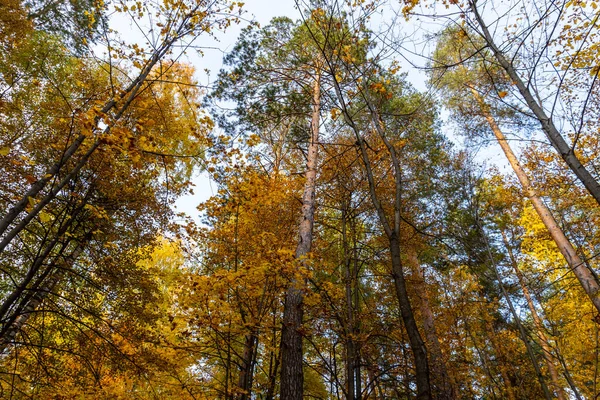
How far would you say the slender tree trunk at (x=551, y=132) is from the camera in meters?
3.36

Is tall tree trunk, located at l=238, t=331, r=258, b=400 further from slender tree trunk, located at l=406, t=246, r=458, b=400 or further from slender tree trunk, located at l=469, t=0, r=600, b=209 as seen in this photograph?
slender tree trunk, located at l=469, t=0, r=600, b=209

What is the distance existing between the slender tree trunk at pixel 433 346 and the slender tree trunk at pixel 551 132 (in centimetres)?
361

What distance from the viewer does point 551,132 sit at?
12.4ft

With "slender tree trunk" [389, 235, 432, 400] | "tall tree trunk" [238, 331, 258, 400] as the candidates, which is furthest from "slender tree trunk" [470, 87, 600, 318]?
"tall tree trunk" [238, 331, 258, 400]

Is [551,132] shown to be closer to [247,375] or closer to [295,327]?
[295,327]

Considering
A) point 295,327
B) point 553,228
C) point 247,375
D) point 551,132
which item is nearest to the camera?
point 551,132

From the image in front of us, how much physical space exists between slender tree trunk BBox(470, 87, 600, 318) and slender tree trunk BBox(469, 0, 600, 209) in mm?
505

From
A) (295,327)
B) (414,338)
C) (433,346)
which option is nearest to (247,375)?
(295,327)

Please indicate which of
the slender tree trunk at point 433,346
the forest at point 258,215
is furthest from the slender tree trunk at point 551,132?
the slender tree trunk at point 433,346

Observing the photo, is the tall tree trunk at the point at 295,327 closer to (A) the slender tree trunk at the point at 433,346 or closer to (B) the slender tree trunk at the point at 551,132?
(B) the slender tree trunk at the point at 551,132

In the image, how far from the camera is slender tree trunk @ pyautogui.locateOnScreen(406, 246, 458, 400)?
22.3 feet

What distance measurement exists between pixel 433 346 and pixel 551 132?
575 cm

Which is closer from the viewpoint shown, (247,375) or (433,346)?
(247,375)

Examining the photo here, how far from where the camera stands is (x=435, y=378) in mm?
6844
